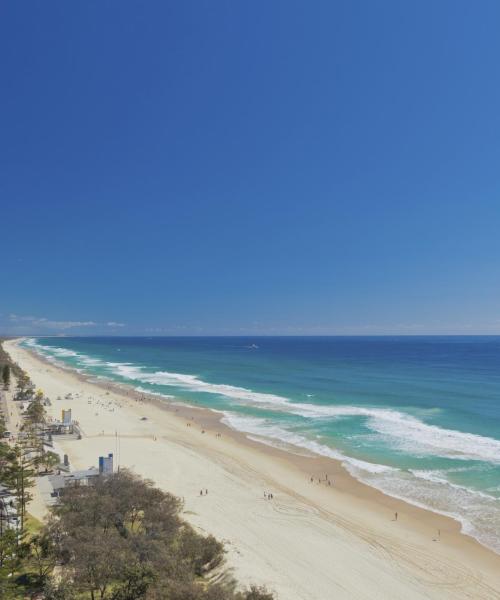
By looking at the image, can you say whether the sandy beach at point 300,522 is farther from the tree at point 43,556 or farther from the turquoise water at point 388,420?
the tree at point 43,556

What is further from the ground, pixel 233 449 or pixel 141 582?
pixel 141 582

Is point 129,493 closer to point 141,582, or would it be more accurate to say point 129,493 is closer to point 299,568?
point 141,582

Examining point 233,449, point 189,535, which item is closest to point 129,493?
point 189,535

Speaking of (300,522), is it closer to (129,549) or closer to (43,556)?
(129,549)

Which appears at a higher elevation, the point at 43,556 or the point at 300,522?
the point at 43,556

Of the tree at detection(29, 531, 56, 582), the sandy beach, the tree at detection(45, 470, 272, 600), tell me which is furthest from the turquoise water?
the tree at detection(29, 531, 56, 582)

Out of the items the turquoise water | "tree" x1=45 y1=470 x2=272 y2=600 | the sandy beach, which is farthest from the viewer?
the turquoise water

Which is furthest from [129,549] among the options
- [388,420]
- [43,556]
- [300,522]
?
[388,420]

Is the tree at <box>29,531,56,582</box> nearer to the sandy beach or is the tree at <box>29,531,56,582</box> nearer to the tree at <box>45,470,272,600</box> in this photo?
the tree at <box>45,470,272,600</box>

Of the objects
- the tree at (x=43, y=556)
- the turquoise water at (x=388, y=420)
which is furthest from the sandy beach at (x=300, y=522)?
the tree at (x=43, y=556)
